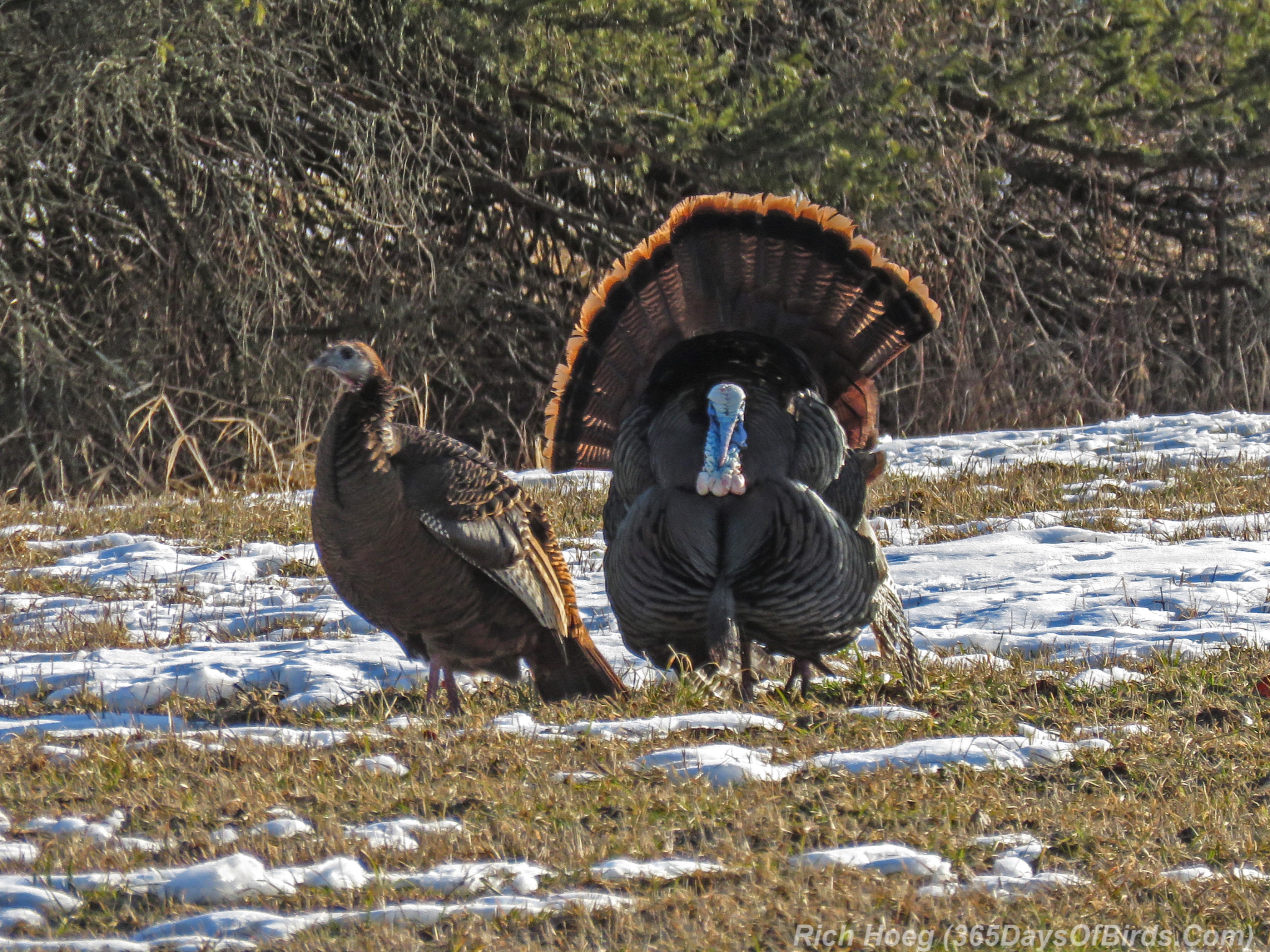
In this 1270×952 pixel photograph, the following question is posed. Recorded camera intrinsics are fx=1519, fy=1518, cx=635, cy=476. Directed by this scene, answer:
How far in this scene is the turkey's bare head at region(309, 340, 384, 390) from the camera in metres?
4.84

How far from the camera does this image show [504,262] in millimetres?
11758

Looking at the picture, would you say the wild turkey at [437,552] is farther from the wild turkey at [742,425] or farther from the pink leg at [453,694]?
the wild turkey at [742,425]

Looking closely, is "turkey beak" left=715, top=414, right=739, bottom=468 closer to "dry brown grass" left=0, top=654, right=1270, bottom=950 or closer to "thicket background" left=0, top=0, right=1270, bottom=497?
"dry brown grass" left=0, top=654, right=1270, bottom=950

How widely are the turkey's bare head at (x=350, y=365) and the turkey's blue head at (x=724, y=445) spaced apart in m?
1.08

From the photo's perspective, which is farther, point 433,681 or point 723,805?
point 433,681

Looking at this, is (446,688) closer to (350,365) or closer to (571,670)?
(571,670)

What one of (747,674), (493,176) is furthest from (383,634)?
(493,176)

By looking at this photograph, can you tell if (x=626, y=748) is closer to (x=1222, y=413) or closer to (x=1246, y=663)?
(x=1246, y=663)

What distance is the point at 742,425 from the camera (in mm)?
4883

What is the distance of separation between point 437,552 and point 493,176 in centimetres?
663

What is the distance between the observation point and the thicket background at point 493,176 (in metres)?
9.34

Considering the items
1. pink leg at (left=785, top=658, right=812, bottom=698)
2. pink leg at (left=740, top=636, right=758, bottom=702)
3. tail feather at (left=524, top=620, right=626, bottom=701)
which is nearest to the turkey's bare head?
tail feather at (left=524, top=620, right=626, bottom=701)

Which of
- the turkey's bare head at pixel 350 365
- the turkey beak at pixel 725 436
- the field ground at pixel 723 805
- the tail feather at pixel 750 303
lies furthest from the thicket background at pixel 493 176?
the field ground at pixel 723 805

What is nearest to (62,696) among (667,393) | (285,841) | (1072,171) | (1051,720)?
(285,841)
